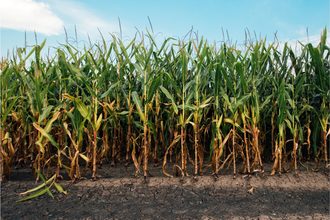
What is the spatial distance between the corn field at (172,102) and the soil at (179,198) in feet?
0.44

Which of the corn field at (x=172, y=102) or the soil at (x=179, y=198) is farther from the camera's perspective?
the corn field at (x=172, y=102)

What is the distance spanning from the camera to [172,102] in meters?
2.93

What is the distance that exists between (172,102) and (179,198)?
763 mm

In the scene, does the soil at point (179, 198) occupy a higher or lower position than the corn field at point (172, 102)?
lower

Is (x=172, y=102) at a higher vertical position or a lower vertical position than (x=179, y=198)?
higher

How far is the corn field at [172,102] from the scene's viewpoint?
9.95ft

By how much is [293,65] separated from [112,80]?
1.79 meters

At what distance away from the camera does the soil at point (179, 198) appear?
246 centimetres

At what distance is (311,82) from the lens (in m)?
3.57

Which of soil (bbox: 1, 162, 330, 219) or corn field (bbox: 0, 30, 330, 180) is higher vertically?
corn field (bbox: 0, 30, 330, 180)

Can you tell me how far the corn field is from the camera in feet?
9.95

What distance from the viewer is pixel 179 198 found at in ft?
8.84

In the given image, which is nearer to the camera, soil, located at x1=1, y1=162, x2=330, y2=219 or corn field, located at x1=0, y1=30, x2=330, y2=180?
soil, located at x1=1, y1=162, x2=330, y2=219

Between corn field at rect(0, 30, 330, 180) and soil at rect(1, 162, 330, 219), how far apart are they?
0.44ft
